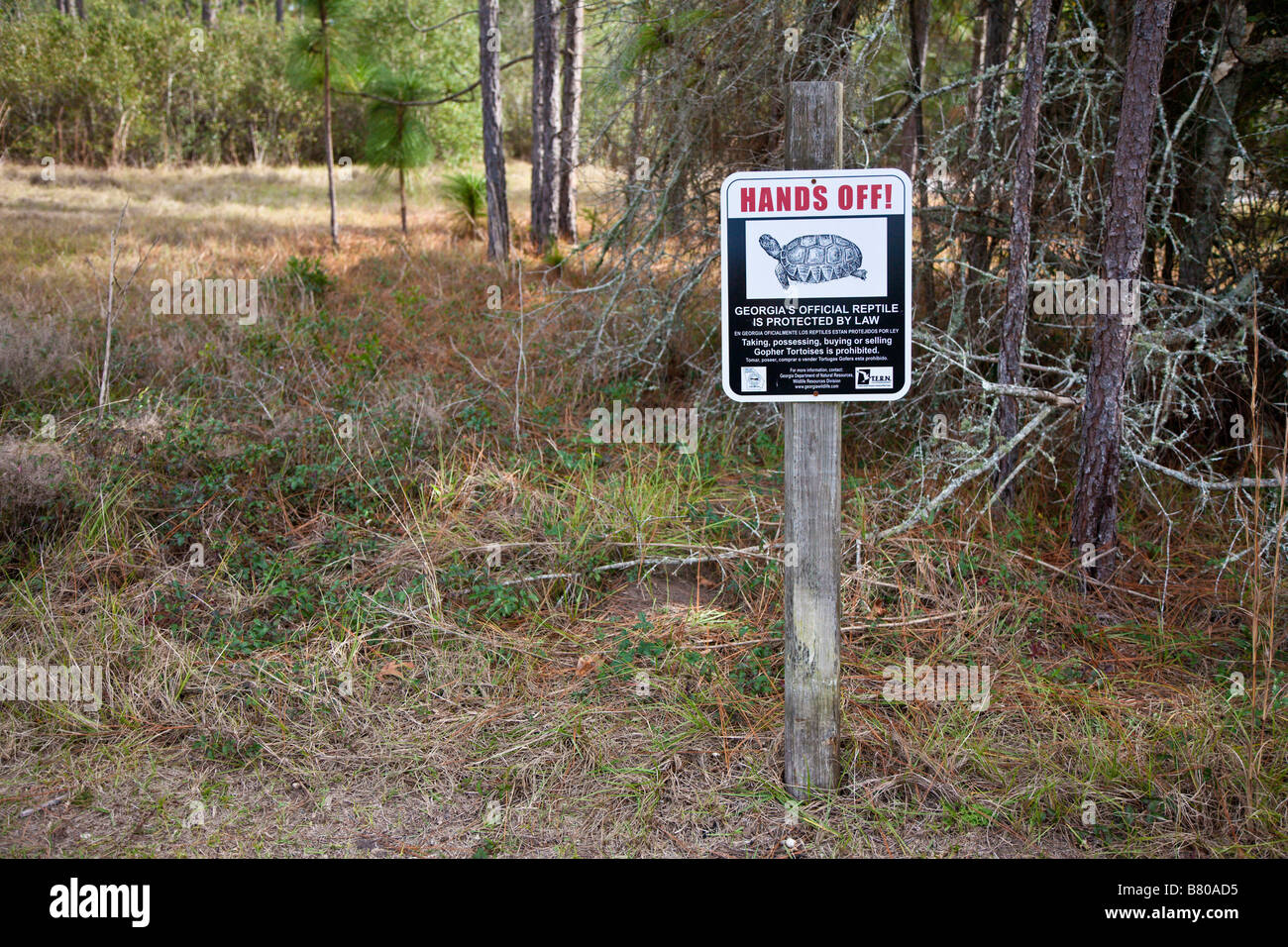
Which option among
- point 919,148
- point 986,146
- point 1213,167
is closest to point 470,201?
point 919,148

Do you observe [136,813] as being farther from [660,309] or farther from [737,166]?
[737,166]

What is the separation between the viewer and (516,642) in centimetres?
390

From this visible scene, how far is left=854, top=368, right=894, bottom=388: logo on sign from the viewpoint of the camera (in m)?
2.80

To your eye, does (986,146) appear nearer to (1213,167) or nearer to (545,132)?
(1213,167)

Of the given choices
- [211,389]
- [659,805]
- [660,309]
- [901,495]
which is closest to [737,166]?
[660,309]

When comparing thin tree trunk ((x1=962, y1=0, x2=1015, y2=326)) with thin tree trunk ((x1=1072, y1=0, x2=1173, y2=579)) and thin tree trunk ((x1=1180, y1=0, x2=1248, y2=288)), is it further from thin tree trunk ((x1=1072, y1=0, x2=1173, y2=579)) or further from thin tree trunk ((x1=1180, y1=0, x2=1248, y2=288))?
thin tree trunk ((x1=1072, y1=0, x2=1173, y2=579))

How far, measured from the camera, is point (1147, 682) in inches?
139

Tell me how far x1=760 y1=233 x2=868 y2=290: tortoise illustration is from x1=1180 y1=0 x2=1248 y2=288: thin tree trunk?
3302 mm

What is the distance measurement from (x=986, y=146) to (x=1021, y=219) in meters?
→ 1.60

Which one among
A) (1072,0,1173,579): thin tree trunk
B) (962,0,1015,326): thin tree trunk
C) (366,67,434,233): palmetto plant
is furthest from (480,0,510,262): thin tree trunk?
(1072,0,1173,579): thin tree trunk

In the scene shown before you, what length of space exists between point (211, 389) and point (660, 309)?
2.81 m

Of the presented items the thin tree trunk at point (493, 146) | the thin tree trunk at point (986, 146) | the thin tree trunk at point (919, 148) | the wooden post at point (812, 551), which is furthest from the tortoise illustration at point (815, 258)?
the thin tree trunk at point (493, 146)

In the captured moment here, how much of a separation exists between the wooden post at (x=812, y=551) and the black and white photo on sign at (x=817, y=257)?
20cm

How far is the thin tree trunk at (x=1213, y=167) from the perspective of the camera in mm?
5047
